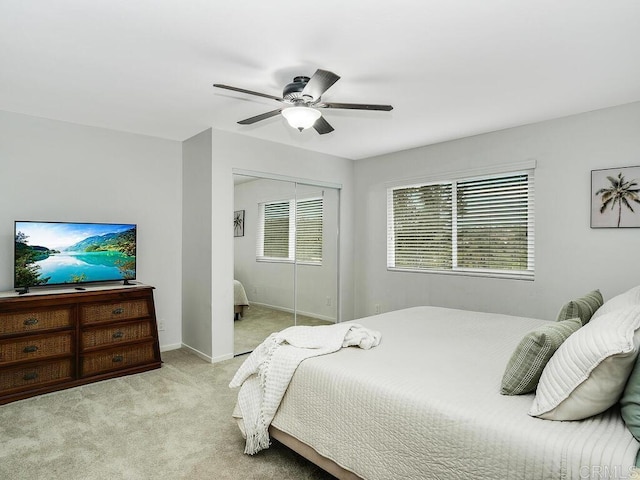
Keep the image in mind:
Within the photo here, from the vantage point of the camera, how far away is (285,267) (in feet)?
15.5

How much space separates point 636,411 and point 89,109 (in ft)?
13.7

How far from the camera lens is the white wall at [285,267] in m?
4.31

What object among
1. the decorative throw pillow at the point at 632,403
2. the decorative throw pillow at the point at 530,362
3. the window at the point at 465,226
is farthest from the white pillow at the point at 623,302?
the window at the point at 465,226

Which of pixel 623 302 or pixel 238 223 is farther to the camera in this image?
pixel 238 223

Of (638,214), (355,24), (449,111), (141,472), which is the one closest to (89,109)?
(355,24)

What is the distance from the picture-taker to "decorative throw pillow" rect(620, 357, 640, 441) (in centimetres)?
125

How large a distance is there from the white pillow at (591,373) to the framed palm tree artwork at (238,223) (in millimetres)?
3345

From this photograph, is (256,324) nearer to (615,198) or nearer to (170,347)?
(170,347)

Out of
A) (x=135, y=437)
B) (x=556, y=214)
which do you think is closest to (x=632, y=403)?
(x=135, y=437)

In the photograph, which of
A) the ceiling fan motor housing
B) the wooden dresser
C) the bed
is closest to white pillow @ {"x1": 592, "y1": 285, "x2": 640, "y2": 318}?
the ceiling fan motor housing

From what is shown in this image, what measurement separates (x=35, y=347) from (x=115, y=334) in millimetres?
613

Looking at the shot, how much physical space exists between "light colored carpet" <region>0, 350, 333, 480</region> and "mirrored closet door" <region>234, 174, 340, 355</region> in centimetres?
112

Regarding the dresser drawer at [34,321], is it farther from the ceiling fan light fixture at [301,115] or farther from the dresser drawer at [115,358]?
the ceiling fan light fixture at [301,115]

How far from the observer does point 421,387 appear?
66.0 inches
